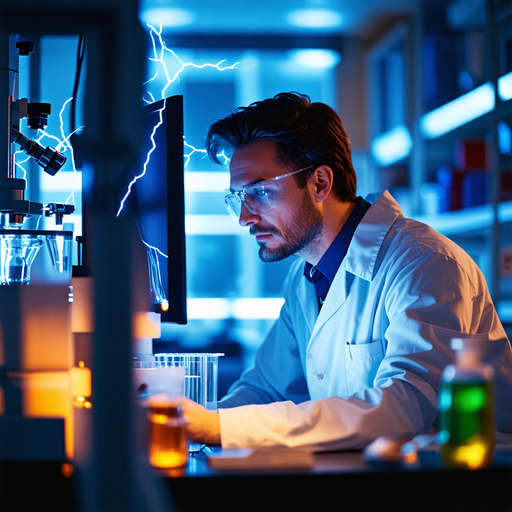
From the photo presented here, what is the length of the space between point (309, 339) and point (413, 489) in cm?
100

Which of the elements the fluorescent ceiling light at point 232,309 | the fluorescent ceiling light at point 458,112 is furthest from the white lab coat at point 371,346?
the fluorescent ceiling light at point 232,309

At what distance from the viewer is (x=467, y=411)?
736mm

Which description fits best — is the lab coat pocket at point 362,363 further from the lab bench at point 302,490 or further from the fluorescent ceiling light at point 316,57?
the fluorescent ceiling light at point 316,57

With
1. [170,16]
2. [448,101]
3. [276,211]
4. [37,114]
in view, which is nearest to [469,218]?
[448,101]

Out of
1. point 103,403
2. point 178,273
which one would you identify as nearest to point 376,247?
point 178,273

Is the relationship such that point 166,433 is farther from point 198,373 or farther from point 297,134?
point 297,134

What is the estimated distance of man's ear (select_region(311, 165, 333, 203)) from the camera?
5.65 feet

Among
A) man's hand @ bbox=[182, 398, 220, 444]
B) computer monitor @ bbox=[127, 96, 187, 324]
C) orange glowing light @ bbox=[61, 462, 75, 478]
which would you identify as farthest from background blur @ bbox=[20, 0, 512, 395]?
orange glowing light @ bbox=[61, 462, 75, 478]

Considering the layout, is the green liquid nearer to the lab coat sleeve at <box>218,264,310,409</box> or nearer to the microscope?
the microscope

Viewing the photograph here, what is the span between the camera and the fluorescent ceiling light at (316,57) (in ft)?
14.3

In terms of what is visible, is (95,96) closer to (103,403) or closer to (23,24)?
(23,24)

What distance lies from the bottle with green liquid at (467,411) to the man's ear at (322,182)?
102cm

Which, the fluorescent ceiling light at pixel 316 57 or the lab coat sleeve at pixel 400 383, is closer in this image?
the lab coat sleeve at pixel 400 383

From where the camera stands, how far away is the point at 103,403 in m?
0.61
